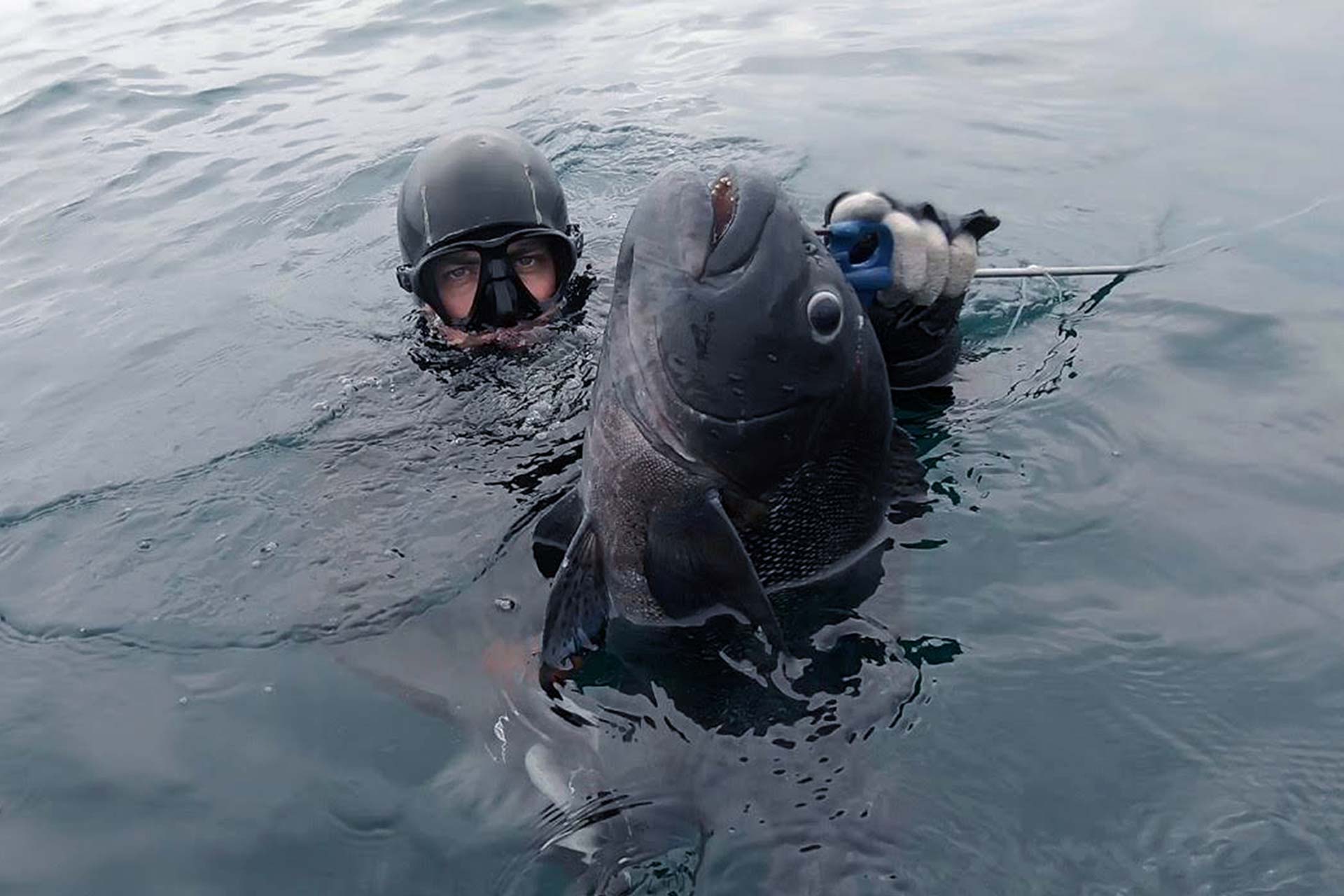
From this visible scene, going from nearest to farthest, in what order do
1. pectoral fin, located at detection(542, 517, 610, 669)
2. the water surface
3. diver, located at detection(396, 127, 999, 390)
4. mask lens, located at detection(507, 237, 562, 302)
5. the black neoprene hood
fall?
1. the water surface
2. pectoral fin, located at detection(542, 517, 610, 669)
3. diver, located at detection(396, 127, 999, 390)
4. the black neoprene hood
5. mask lens, located at detection(507, 237, 562, 302)

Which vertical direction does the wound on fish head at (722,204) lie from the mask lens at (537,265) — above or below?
above

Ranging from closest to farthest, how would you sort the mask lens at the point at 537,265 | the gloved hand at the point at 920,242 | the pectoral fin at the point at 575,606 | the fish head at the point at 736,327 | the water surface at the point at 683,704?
the fish head at the point at 736,327 < the water surface at the point at 683,704 < the pectoral fin at the point at 575,606 < the gloved hand at the point at 920,242 < the mask lens at the point at 537,265

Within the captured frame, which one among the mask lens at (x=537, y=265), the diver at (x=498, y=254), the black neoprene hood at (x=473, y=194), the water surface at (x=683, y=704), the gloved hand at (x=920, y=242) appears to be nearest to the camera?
the water surface at (x=683, y=704)

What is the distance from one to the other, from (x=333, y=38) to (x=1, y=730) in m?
13.1

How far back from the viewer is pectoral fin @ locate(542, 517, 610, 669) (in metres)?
3.08

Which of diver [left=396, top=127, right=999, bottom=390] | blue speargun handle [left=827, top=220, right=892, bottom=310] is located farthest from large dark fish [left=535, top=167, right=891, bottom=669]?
diver [left=396, top=127, right=999, bottom=390]

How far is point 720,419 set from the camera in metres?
2.88

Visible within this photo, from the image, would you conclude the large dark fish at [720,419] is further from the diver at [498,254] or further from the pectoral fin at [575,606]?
the diver at [498,254]

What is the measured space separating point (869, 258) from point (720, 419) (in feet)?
4.38

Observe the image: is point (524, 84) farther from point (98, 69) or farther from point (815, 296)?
point (815, 296)

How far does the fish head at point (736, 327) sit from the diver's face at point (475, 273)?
208 cm

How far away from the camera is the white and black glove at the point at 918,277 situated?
378 cm

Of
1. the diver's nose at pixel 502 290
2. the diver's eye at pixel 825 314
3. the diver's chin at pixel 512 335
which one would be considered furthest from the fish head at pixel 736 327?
the diver's chin at pixel 512 335

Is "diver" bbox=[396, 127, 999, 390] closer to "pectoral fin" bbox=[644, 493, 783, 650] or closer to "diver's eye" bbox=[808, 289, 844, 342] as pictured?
"diver's eye" bbox=[808, 289, 844, 342]
